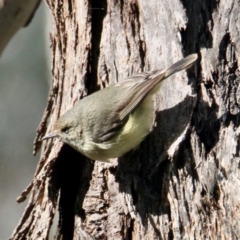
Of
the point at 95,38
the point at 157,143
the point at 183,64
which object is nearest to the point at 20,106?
the point at 95,38

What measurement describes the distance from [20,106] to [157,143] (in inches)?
201

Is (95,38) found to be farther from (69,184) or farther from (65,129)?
(69,184)

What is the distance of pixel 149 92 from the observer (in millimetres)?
3678

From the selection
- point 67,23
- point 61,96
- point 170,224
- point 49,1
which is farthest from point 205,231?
point 49,1

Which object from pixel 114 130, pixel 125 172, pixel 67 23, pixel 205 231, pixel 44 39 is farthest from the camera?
pixel 44 39

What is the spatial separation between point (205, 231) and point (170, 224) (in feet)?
0.67

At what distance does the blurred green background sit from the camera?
26.4 feet

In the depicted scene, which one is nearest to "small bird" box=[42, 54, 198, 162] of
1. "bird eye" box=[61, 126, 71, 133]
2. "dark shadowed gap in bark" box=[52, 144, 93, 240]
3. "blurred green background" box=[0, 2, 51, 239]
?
"bird eye" box=[61, 126, 71, 133]

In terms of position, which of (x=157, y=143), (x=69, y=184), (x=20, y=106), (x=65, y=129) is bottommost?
(x=69, y=184)

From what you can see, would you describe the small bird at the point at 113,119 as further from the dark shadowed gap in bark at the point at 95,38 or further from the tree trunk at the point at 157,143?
the dark shadowed gap in bark at the point at 95,38

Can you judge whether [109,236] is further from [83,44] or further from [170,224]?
[83,44]

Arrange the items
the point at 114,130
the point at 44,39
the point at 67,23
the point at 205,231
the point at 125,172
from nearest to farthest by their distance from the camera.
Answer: the point at 205,231, the point at 125,172, the point at 114,130, the point at 67,23, the point at 44,39

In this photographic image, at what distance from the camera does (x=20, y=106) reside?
8.40 metres

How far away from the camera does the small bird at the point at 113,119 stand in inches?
143
